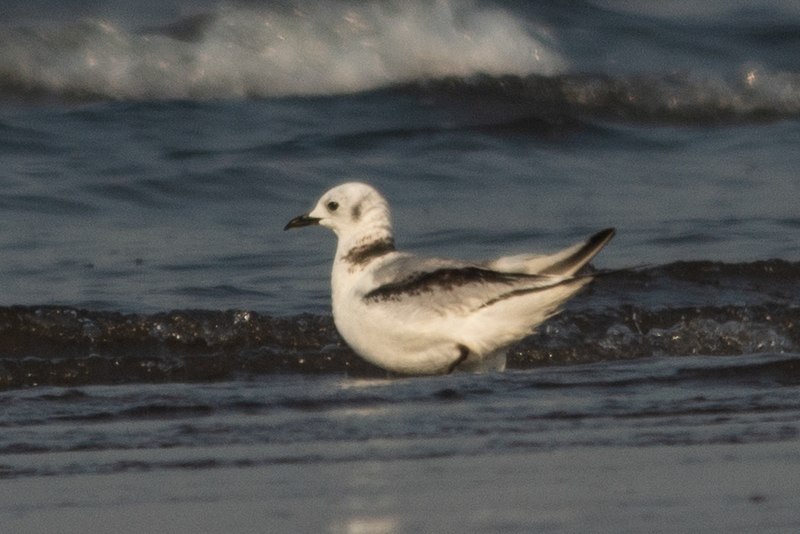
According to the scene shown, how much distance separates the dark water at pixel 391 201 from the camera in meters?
5.90

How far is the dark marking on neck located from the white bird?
243mm

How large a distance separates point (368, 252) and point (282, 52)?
22.7ft

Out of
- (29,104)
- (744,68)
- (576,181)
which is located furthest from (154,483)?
(744,68)

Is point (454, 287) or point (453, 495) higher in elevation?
point (454, 287)

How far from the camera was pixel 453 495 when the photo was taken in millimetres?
4621

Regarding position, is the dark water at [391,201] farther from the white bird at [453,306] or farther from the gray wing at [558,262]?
the gray wing at [558,262]

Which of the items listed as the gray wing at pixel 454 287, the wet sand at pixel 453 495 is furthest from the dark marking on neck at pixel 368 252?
the wet sand at pixel 453 495

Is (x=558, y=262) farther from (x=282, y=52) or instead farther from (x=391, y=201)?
(x=282, y=52)

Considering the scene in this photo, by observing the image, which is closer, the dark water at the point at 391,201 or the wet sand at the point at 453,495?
the wet sand at the point at 453,495

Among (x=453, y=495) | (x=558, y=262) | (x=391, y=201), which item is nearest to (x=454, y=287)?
(x=558, y=262)

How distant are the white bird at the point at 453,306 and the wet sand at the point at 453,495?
5.74ft

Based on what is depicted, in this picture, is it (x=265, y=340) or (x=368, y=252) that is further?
(x=265, y=340)

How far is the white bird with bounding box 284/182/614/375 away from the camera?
6965mm

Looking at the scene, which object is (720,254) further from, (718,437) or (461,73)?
(461,73)
